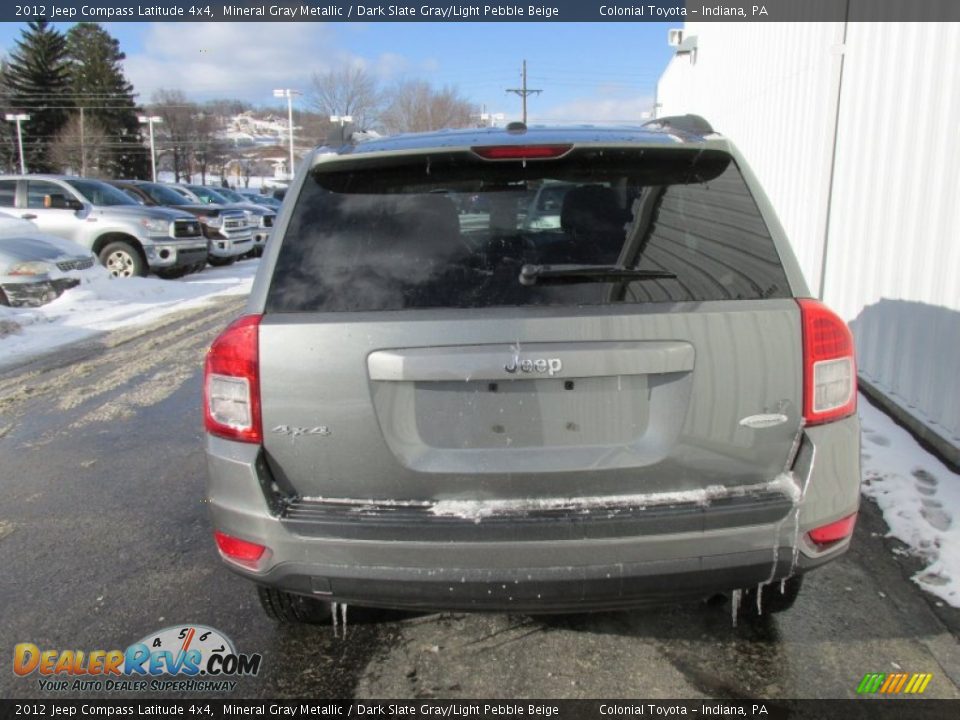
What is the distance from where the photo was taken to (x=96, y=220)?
43.7ft

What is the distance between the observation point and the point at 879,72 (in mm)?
5488

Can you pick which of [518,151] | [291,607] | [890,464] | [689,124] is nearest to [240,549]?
[291,607]

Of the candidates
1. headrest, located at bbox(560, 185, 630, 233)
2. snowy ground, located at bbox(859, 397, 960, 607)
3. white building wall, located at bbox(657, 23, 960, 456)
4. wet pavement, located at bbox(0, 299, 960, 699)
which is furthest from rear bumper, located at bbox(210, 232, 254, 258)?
headrest, located at bbox(560, 185, 630, 233)

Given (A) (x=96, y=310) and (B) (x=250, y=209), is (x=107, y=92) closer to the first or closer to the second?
(B) (x=250, y=209)

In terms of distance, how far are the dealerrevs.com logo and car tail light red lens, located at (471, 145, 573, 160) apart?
1.98m

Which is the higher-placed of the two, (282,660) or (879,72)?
(879,72)

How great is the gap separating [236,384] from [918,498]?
3.59 meters

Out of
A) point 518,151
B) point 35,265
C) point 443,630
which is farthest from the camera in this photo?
point 35,265

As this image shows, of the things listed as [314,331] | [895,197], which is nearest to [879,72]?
[895,197]

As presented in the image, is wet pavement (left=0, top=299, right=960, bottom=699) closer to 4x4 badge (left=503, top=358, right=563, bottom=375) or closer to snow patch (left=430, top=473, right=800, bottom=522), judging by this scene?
snow patch (left=430, top=473, right=800, bottom=522)

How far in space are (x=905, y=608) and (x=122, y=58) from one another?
285ft

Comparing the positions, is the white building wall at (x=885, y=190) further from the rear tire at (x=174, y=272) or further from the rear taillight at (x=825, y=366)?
the rear tire at (x=174, y=272)

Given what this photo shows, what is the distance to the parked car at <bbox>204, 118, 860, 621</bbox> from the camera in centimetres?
205

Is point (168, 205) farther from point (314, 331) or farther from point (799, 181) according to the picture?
point (314, 331)
